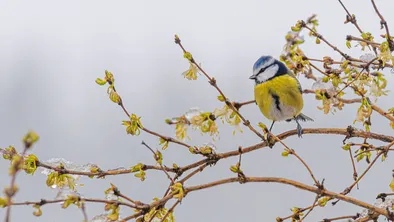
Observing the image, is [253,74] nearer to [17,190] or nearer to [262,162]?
[17,190]

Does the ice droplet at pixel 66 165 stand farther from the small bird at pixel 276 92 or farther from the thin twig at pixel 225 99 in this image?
the small bird at pixel 276 92

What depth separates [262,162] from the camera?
7362 cm

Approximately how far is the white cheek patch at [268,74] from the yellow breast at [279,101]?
0.06m

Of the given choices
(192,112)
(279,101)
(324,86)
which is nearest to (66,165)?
(192,112)

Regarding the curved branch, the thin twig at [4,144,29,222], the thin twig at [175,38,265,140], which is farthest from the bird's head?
the thin twig at [4,144,29,222]

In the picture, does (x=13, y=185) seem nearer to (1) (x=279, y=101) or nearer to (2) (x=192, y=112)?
(2) (x=192, y=112)

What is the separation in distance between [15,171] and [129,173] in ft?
2.79

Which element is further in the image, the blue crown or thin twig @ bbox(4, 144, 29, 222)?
the blue crown

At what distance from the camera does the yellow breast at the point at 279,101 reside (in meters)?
2.75

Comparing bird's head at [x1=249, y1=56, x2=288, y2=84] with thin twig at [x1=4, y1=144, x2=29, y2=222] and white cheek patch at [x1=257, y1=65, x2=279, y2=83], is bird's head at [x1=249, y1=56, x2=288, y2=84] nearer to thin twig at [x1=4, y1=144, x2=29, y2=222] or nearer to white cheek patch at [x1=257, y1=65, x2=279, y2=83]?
white cheek patch at [x1=257, y1=65, x2=279, y2=83]

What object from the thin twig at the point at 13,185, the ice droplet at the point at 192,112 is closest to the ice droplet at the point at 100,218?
the ice droplet at the point at 192,112

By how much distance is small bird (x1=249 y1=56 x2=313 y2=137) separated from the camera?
9.05 ft

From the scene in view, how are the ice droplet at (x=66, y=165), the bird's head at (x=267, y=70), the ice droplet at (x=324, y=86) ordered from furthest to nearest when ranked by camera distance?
the bird's head at (x=267, y=70) < the ice droplet at (x=324, y=86) < the ice droplet at (x=66, y=165)

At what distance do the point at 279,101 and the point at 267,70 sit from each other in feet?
0.61
